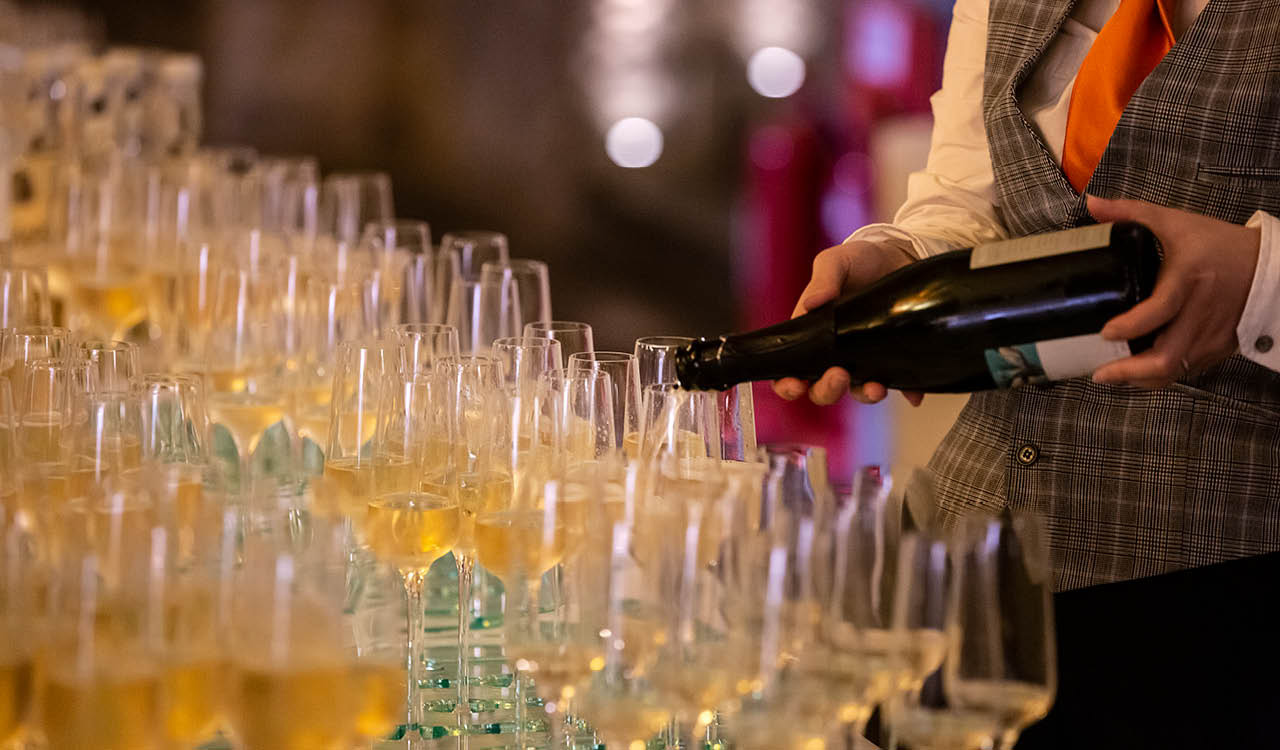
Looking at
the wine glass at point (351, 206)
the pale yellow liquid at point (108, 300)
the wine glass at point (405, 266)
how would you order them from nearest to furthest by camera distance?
the wine glass at point (405, 266) < the pale yellow liquid at point (108, 300) < the wine glass at point (351, 206)

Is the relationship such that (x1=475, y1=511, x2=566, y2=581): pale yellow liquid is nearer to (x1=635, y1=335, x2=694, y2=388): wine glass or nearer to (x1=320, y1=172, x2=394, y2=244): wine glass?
(x1=635, y1=335, x2=694, y2=388): wine glass

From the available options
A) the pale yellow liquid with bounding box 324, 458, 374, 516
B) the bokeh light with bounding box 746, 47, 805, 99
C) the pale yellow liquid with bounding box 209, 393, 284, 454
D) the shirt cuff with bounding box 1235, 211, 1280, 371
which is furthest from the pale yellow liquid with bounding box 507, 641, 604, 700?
the bokeh light with bounding box 746, 47, 805, 99

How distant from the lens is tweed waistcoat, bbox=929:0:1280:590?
137 centimetres

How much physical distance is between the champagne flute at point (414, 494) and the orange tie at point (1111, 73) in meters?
0.81

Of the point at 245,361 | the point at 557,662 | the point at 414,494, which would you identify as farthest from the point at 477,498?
the point at 245,361

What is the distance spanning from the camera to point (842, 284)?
1397 mm

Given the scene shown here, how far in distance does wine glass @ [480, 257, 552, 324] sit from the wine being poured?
53cm

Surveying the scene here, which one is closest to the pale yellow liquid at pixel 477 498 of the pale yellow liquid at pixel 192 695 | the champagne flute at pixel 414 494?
the champagne flute at pixel 414 494

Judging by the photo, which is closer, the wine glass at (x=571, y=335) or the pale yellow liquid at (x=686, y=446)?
the pale yellow liquid at (x=686, y=446)

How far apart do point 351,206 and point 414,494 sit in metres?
1.38

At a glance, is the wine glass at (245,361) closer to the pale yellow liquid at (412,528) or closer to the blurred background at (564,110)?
the pale yellow liquid at (412,528)

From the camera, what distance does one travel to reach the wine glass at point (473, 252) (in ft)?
6.35

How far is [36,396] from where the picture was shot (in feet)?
3.84

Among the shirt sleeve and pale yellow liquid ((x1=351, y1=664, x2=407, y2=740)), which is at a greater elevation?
the shirt sleeve
